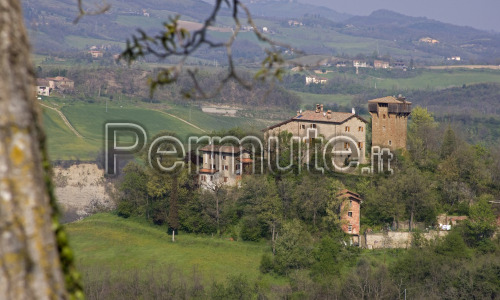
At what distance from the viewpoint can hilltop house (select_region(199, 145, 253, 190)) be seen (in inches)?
1809

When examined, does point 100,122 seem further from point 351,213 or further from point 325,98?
point 325,98

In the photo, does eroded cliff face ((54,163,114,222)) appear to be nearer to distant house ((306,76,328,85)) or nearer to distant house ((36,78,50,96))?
distant house ((36,78,50,96))

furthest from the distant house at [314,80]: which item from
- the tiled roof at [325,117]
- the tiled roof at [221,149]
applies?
the tiled roof at [221,149]

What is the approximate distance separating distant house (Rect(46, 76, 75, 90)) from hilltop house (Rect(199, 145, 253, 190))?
77227mm

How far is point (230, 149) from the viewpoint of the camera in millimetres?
45906

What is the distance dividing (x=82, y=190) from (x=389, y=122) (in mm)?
35908

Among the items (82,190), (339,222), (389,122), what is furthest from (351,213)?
(82,190)

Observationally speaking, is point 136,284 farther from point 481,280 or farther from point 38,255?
point 38,255

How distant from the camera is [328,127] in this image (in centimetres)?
4750

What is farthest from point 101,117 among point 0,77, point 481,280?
point 0,77

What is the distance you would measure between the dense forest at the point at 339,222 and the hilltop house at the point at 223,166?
851 mm

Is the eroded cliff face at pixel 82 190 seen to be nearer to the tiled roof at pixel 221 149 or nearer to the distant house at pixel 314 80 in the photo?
the tiled roof at pixel 221 149

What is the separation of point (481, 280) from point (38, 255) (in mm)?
37980

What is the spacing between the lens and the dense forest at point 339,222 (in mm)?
38719
